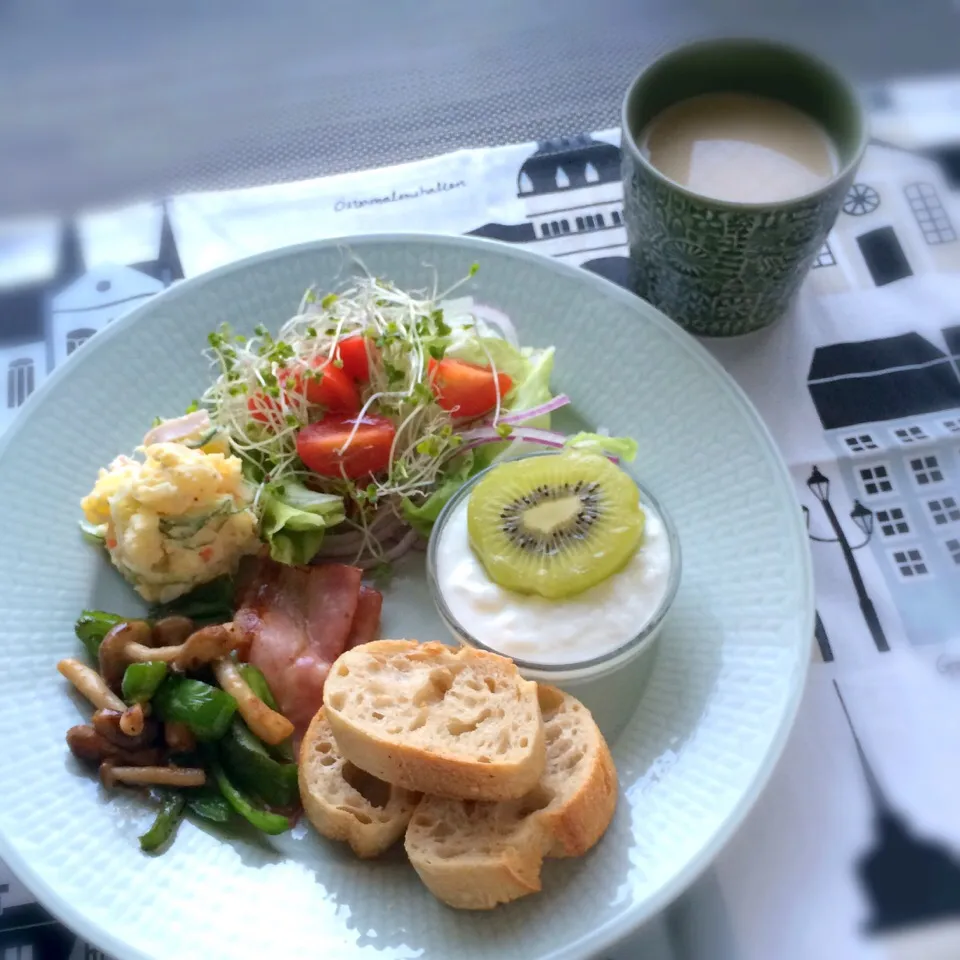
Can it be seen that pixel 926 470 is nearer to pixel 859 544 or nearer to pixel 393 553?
pixel 859 544

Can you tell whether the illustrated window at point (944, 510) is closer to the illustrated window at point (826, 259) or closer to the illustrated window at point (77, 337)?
the illustrated window at point (826, 259)

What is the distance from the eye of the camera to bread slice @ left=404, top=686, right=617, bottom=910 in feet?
5.44

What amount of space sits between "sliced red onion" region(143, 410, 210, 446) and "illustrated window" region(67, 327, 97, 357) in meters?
0.51

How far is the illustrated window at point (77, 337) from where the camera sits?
104 inches

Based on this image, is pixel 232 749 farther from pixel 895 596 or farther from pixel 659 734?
pixel 895 596

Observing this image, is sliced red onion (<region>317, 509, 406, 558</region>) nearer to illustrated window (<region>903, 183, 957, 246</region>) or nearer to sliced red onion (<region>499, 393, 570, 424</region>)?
sliced red onion (<region>499, 393, 570, 424</region>)

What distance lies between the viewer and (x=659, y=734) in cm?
193

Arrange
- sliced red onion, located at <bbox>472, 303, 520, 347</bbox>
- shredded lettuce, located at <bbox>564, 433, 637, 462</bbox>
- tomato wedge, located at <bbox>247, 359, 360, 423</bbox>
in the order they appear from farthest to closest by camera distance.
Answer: sliced red onion, located at <bbox>472, 303, 520, 347</bbox> < tomato wedge, located at <bbox>247, 359, 360, 423</bbox> < shredded lettuce, located at <bbox>564, 433, 637, 462</bbox>

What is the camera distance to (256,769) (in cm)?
189

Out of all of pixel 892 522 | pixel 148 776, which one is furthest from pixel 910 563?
pixel 148 776

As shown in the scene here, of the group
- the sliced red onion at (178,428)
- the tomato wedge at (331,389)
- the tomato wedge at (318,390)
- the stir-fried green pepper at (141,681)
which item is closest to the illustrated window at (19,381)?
the sliced red onion at (178,428)

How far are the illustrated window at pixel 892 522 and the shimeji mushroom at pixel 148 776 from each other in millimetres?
1550

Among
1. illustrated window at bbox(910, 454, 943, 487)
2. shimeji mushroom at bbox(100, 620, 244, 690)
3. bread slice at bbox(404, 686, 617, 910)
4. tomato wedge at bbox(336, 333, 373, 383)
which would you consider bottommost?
bread slice at bbox(404, 686, 617, 910)

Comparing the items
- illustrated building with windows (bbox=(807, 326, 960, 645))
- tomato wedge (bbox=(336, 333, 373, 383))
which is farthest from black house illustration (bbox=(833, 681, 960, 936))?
tomato wedge (bbox=(336, 333, 373, 383))
